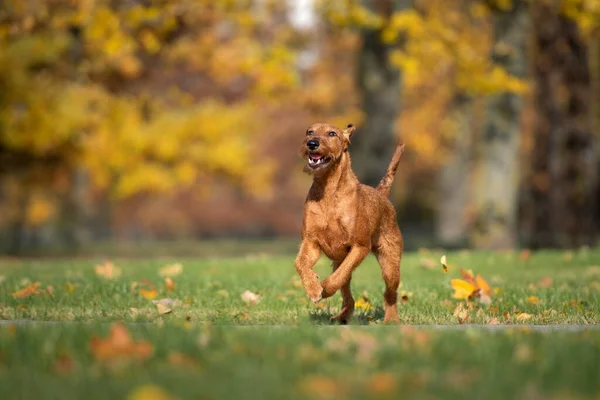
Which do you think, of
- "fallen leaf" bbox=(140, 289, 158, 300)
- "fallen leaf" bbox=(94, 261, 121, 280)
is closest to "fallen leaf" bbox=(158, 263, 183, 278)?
"fallen leaf" bbox=(94, 261, 121, 280)

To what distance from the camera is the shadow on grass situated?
738 cm

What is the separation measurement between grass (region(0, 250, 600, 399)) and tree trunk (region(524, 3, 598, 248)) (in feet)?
51.1

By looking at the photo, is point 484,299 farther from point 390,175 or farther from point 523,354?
point 523,354

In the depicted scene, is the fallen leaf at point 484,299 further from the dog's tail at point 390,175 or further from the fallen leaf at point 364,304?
the dog's tail at point 390,175

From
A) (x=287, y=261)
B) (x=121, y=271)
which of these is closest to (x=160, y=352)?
(x=121, y=271)

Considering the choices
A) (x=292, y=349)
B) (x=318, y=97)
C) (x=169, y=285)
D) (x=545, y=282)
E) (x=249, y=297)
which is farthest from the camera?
(x=318, y=97)

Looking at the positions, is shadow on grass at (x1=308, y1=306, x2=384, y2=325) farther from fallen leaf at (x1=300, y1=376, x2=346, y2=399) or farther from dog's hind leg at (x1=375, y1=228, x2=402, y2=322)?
fallen leaf at (x1=300, y1=376, x2=346, y2=399)

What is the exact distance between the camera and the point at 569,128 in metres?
24.3

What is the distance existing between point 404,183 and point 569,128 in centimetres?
2202

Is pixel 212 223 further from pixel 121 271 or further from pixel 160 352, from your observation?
pixel 160 352

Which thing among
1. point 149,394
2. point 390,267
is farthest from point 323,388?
point 390,267

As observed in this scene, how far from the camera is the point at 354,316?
25.9 feet

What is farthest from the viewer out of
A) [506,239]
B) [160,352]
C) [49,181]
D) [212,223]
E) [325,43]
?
[212,223]

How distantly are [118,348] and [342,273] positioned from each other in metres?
2.35
